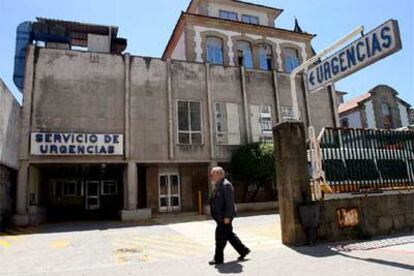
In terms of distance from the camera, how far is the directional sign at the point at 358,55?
6.42 m

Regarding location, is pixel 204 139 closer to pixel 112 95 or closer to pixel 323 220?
pixel 112 95

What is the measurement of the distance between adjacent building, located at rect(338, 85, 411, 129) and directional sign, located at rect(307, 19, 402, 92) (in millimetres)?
31132

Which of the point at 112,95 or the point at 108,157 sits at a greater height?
the point at 112,95

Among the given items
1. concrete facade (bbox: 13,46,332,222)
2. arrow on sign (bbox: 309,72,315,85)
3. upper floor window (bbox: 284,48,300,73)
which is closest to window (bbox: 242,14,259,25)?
upper floor window (bbox: 284,48,300,73)

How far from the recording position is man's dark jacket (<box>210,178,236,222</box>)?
6008 mm

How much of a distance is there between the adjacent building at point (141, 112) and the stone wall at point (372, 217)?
1035 centimetres

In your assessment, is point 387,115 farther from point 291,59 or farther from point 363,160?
point 363,160

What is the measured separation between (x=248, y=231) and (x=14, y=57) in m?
19.3

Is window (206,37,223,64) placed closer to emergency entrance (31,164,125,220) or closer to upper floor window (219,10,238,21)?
upper floor window (219,10,238,21)

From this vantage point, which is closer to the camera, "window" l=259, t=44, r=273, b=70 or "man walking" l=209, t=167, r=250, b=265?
"man walking" l=209, t=167, r=250, b=265

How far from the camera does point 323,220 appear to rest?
751 cm

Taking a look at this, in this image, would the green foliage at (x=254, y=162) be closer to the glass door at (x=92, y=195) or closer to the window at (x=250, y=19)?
the glass door at (x=92, y=195)

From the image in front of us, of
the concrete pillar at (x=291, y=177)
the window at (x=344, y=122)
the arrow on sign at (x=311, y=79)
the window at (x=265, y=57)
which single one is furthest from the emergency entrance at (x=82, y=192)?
the window at (x=344, y=122)

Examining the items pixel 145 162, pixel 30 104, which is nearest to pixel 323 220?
pixel 145 162
